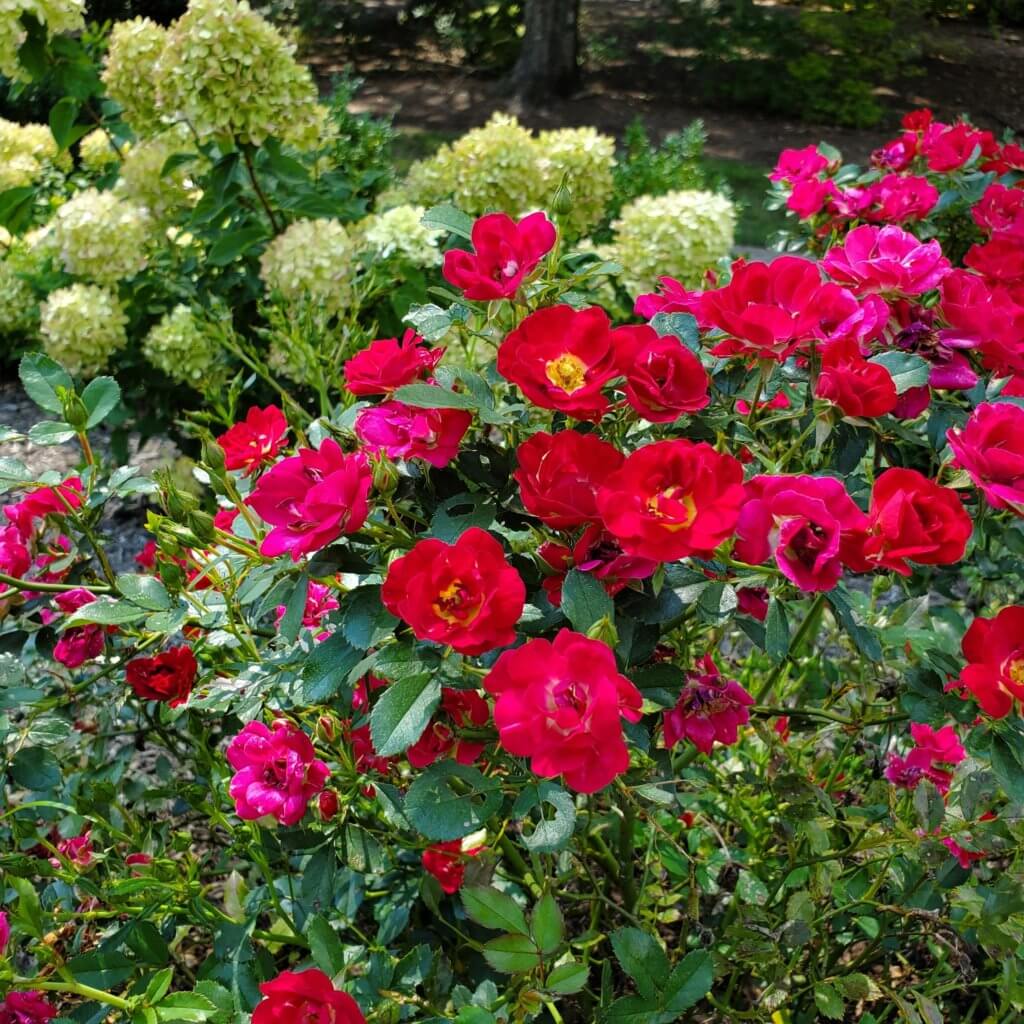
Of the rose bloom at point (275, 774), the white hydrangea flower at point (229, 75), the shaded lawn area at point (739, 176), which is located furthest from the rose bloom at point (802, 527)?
the shaded lawn area at point (739, 176)

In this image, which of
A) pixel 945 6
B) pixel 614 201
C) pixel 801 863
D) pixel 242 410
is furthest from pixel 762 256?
pixel 945 6

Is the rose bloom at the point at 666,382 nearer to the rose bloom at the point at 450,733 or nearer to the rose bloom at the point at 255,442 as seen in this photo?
the rose bloom at the point at 450,733

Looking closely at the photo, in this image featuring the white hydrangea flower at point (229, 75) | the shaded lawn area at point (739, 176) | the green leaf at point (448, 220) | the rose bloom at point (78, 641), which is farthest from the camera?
the shaded lawn area at point (739, 176)

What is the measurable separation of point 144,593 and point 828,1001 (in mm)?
893

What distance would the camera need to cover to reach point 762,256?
545 centimetres

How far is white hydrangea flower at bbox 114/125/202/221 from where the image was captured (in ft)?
9.20

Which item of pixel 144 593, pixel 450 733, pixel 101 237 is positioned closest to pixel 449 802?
pixel 450 733

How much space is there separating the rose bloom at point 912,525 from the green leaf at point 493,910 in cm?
48

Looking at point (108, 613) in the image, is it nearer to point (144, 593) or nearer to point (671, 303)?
point (144, 593)

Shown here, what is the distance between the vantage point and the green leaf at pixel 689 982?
926mm

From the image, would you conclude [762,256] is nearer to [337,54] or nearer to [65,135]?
[65,135]

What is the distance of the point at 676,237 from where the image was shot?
2.55 meters

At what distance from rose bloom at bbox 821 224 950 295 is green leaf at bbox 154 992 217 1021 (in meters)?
0.99

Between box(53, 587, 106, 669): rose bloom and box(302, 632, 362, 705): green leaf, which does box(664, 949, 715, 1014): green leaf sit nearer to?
box(302, 632, 362, 705): green leaf
